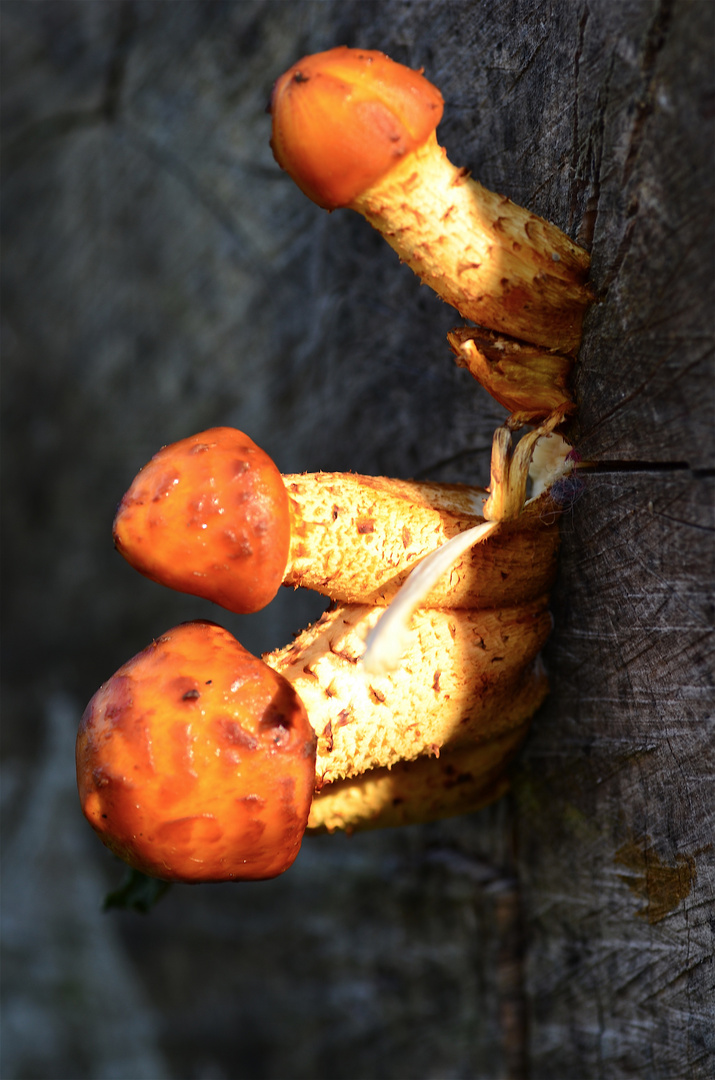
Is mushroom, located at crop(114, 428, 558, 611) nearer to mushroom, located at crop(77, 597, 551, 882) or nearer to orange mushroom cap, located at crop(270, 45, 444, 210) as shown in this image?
mushroom, located at crop(77, 597, 551, 882)

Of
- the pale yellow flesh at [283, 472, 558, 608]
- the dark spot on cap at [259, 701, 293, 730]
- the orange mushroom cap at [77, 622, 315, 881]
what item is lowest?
the orange mushroom cap at [77, 622, 315, 881]

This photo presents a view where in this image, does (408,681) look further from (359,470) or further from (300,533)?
(359,470)

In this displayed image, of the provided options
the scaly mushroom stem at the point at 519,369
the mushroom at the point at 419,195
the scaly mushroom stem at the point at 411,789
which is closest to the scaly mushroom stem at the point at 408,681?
the scaly mushroom stem at the point at 411,789

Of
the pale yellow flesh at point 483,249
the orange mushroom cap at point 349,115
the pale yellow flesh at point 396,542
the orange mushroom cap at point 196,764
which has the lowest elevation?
the orange mushroom cap at point 196,764

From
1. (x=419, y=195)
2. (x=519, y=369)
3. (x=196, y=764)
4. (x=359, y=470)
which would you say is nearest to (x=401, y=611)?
(x=196, y=764)

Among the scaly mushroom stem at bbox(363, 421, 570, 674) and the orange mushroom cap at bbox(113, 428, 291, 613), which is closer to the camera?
the scaly mushroom stem at bbox(363, 421, 570, 674)

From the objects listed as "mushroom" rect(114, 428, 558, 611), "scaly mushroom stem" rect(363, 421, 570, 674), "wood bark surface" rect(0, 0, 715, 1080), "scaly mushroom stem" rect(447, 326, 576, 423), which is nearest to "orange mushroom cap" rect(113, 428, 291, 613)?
"mushroom" rect(114, 428, 558, 611)

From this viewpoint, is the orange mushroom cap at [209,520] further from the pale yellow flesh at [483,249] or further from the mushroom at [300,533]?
the pale yellow flesh at [483,249]
